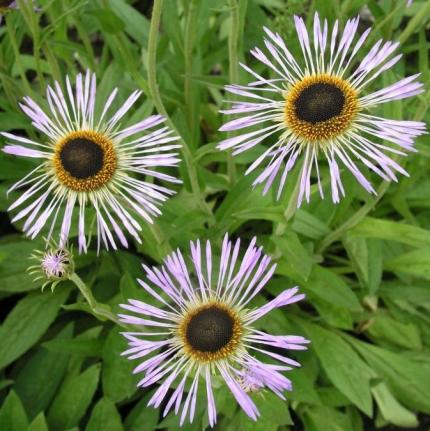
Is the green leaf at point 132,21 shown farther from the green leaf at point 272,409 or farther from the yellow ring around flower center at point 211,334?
the green leaf at point 272,409

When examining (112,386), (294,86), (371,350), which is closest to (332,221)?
(371,350)

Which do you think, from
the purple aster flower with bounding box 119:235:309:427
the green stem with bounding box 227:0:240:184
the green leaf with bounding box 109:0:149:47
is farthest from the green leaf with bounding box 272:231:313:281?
the green leaf with bounding box 109:0:149:47

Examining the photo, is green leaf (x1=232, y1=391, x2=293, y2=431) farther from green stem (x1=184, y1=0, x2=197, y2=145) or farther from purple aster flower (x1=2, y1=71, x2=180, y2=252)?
green stem (x1=184, y1=0, x2=197, y2=145)

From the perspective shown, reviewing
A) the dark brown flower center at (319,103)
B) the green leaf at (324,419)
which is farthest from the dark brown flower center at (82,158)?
the green leaf at (324,419)

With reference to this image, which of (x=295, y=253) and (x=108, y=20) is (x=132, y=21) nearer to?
(x=108, y=20)

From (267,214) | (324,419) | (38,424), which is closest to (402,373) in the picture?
(324,419)

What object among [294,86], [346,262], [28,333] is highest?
[294,86]

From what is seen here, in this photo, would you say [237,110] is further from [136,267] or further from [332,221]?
[136,267]

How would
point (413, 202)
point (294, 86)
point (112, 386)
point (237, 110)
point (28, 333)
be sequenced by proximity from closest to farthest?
point (237, 110) → point (294, 86) → point (112, 386) → point (28, 333) → point (413, 202)
